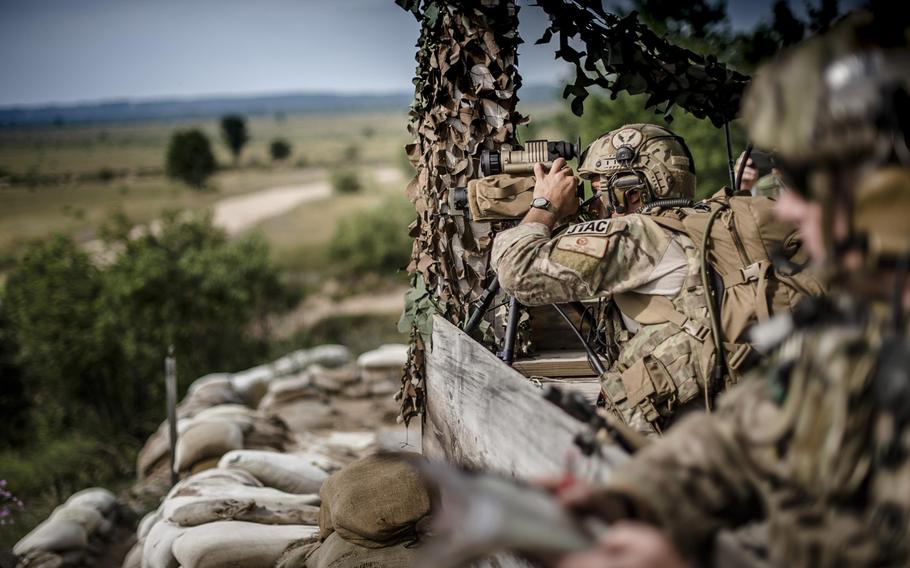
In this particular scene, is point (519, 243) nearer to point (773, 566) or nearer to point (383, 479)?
point (383, 479)

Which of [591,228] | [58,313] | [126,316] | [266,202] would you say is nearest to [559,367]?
[591,228]

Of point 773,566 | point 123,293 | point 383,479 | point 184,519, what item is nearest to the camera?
point 773,566

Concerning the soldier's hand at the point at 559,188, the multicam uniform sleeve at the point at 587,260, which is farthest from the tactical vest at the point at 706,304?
the soldier's hand at the point at 559,188

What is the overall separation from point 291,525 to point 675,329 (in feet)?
10.0

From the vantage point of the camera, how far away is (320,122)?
16812cm

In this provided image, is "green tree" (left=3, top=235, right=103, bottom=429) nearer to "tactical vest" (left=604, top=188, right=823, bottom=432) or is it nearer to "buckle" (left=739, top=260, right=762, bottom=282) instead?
A: "tactical vest" (left=604, top=188, right=823, bottom=432)

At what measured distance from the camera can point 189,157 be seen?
82.4 m

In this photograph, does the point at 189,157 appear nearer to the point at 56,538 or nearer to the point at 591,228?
the point at 56,538

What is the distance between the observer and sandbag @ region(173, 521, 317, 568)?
422cm

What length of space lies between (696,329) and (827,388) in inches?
55.7

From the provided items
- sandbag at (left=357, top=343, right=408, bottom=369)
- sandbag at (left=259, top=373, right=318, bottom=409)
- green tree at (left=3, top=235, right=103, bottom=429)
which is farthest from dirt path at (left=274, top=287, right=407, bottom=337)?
sandbag at (left=259, top=373, right=318, bottom=409)

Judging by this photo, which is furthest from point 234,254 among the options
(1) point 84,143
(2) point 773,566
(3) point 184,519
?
(1) point 84,143

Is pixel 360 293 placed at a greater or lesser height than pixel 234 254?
lesser

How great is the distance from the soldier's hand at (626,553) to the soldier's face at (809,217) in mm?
591
